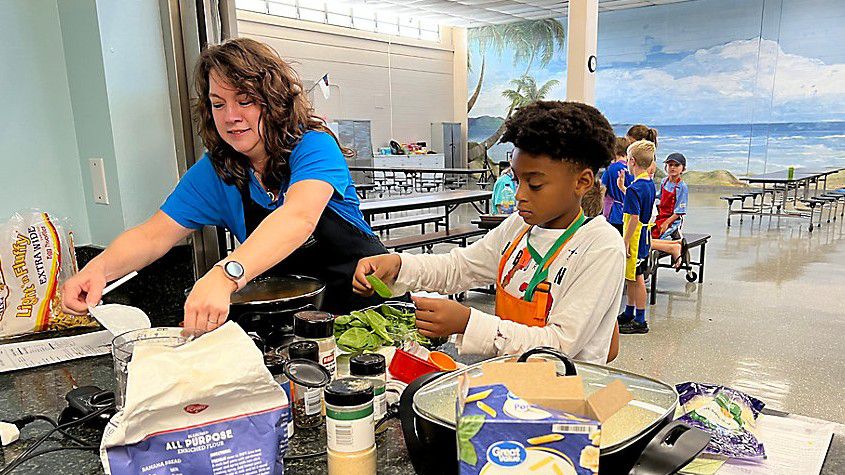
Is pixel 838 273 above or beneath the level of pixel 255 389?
beneath

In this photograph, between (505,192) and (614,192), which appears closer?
(614,192)

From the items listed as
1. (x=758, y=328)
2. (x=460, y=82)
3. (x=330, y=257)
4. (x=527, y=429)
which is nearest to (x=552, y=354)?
(x=527, y=429)

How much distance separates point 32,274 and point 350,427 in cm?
119

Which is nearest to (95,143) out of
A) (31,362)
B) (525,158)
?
(31,362)

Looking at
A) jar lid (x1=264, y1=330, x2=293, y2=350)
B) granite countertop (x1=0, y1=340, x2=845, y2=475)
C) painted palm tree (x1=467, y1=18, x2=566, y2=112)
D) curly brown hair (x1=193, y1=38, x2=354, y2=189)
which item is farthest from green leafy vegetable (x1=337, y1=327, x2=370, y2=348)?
painted palm tree (x1=467, y1=18, x2=566, y2=112)

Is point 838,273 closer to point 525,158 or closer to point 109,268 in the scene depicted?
point 525,158

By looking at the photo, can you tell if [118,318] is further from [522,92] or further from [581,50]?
[522,92]

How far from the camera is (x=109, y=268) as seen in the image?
4.45 ft

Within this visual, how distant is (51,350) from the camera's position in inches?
53.7

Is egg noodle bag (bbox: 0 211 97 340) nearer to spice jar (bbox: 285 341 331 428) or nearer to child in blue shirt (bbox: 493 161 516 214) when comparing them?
A: spice jar (bbox: 285 341 331 428)

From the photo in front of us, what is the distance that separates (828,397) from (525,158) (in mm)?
2682

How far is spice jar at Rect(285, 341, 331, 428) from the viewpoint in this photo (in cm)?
81

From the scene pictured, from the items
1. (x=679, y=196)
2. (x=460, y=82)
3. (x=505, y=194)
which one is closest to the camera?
(x=505, y=194)

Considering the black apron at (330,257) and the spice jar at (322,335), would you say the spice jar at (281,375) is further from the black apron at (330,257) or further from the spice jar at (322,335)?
the black apron at (330,257)
